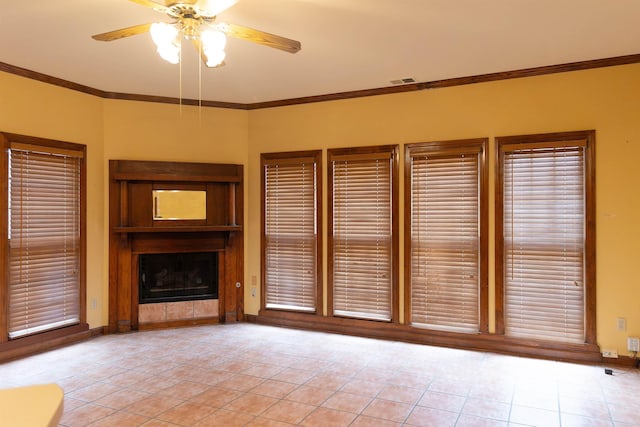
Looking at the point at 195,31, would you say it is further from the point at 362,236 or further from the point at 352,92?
the point at 362,236

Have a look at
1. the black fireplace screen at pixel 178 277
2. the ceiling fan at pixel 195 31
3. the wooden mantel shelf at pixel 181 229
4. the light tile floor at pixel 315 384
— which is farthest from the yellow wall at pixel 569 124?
the ceiling fan at pixel 195 31

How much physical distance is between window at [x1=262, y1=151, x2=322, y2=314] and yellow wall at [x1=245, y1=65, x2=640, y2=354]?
302mm

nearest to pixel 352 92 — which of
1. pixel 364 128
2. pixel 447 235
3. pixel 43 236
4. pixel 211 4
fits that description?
pixel 364 128

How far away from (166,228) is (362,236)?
2230 millimetres

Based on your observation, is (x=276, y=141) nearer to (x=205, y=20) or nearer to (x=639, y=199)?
(x=205, y=20)

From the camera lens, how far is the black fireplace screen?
5352 mm

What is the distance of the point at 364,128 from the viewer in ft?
16.7

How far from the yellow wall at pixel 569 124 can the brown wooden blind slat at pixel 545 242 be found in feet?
0.51

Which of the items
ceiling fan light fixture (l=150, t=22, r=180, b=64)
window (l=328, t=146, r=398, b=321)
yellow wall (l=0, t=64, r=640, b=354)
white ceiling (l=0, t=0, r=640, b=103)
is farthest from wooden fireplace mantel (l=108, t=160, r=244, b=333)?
ceiling fan light fixture (l=150, t=22, r=180, b=64)

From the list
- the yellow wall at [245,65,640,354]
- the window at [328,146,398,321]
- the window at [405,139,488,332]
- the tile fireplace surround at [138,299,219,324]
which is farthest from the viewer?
the tile fireplace surround at [138,299,219,324]

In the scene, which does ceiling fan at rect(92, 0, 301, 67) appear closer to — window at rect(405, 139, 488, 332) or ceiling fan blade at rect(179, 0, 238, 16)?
ceiling fan blade at rect(179, 0, 238, 16)

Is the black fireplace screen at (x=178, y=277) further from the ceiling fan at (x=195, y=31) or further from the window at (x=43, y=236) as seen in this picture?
the ceiling fan at (x=195, y=31)

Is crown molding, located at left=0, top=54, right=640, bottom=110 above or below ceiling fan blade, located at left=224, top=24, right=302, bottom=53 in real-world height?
above

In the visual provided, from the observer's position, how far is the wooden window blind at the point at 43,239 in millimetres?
4270
